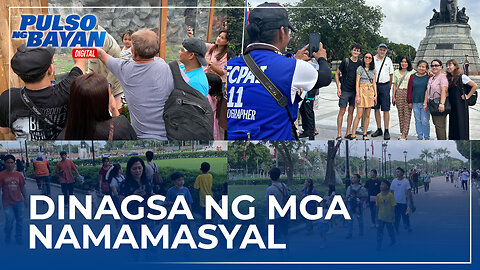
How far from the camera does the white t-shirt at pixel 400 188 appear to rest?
11.7 ft

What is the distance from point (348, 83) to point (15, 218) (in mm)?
5891

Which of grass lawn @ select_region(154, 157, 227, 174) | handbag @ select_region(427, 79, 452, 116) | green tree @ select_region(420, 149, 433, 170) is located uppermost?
handbag @ select_region(427, 79, 452, 116)

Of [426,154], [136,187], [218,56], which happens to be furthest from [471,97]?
[136,187]

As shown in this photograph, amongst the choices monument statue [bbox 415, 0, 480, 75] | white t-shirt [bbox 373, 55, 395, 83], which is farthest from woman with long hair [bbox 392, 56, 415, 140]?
monument statue [bbox 415, 0, 480, 75]

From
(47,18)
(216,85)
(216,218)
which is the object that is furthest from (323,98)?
(216,218)

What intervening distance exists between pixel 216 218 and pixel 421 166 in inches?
49.5

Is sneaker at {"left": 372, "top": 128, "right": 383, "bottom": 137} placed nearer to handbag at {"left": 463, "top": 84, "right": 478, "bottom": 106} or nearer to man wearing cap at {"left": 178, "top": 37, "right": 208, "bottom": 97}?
handbag at {"left": 463, "top": 84, "right": 478, "bottom": 106}

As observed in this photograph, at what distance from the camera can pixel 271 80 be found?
3.67 meters

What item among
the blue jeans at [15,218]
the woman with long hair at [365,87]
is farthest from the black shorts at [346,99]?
the blue jeans at [15,218]

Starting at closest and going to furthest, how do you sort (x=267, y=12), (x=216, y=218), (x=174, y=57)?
(x=216, y=218) → (x=267, y=12) → (x=174, y=57)

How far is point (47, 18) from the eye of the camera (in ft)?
15.6

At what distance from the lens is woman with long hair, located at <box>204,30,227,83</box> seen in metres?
5.52

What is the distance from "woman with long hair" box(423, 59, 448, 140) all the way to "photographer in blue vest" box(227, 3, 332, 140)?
174 inches

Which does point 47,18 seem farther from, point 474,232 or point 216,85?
point 474,232
